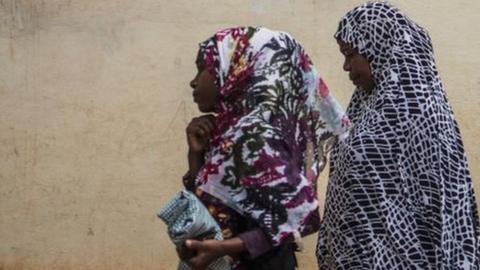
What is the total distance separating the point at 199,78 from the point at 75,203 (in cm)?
317

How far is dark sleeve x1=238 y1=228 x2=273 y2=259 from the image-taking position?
150 inches

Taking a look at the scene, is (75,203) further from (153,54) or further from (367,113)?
(367,113)

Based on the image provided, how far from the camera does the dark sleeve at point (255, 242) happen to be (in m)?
3.82

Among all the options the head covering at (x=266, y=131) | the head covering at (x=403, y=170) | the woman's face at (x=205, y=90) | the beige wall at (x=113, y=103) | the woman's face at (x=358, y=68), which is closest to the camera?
the head covering at (x=266, y=131)

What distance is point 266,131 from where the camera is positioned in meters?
3.79

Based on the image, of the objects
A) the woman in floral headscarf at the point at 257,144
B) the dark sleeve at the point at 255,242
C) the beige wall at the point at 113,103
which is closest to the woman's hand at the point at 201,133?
the woman in floral headscarf at the point at 257,144

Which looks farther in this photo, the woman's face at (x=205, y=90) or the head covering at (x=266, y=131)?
the woman's face at (x=205, y=90)

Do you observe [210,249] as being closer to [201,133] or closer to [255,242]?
[255,242]

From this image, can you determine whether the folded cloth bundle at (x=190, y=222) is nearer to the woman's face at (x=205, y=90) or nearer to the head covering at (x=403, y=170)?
the woman's face at (x=205, y=90)

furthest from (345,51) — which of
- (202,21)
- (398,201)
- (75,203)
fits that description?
(75,203)

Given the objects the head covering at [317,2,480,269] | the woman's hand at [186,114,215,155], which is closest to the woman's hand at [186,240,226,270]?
the woman's hand at [186,114,215,155]

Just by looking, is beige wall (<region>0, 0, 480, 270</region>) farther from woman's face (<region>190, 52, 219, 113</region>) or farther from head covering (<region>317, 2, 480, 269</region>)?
woman's face (<region>190, 52, 219, 113</region>)

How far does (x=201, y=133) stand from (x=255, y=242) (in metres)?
0.47

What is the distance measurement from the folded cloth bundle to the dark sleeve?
0.28 ft
